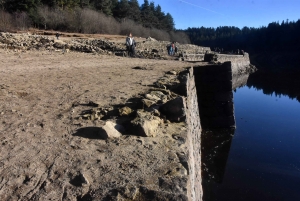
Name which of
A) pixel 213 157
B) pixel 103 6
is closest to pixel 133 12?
pixel 103 6

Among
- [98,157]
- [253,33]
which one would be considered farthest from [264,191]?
[253,33]

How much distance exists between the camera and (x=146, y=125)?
299 centimetres

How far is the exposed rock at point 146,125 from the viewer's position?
296cm

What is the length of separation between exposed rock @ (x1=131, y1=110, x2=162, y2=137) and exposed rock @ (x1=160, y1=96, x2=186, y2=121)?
0.29m

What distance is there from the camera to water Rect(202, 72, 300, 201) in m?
5.71

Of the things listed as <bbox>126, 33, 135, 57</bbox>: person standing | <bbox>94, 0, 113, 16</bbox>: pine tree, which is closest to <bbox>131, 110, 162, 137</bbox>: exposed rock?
<bbox>126, 33, 135, 57</bbox>: person standing

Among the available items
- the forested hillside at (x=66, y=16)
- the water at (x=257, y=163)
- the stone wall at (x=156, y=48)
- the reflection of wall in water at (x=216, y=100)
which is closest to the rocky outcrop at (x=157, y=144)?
the water at (x=257, y=163)

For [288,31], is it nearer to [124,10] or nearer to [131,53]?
[124,10]

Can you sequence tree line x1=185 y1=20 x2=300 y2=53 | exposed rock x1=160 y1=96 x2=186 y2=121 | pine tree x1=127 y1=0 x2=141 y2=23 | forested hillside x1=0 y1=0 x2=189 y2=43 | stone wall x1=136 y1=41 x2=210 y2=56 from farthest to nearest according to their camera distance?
tree line x1=185 y1=20 x2=300 y2=53 → pine tree x1=127 y1=0 x2=141 y2=23 → forested hillside x1=0 y1=0 x2=189 y2=43 → stone wall x1=136 y1=41 x2=210 y2=56 → exposed rock x1=160 y1=96 x2=186 y2=121

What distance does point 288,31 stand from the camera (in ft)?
254

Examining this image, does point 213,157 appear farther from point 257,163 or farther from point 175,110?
point 175,110

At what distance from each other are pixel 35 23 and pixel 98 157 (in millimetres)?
30967

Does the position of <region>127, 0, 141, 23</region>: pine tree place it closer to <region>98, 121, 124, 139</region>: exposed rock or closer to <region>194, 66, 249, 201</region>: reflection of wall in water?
<region>194, 66, 249, 201</region>: reflection of wall in water

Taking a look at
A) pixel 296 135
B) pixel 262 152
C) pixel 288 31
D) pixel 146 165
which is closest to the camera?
pixel 146 165
